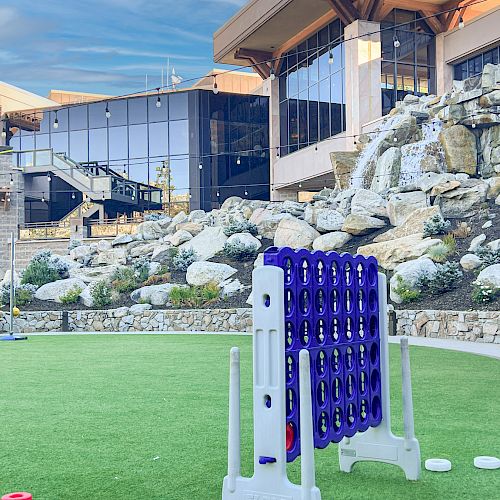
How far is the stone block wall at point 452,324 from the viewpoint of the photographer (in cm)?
1628

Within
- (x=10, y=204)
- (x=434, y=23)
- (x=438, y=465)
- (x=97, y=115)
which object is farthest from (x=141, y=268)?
(x=97, y=115)

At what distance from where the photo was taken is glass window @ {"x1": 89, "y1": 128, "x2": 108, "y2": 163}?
5100 cm

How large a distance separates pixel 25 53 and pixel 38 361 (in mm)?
82883

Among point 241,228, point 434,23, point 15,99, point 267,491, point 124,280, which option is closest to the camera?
point 267,491

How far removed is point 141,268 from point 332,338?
Answer: 21.9 m

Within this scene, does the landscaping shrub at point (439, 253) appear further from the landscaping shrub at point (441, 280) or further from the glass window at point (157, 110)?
the glass window at point (157, 110)

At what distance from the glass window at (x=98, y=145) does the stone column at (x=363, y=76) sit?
1926 centimetres

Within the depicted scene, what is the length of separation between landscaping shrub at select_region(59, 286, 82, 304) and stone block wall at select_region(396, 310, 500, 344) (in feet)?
35.0

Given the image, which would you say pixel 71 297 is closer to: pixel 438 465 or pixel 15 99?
pixel 438 465

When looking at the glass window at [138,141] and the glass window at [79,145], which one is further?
the glass window at [79,145]

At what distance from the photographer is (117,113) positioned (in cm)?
5069

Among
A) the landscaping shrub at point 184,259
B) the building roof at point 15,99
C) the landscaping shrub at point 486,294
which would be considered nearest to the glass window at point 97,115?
the building roof at point 15,99

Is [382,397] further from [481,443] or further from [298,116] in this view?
[298,116]

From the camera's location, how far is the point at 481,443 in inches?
248
